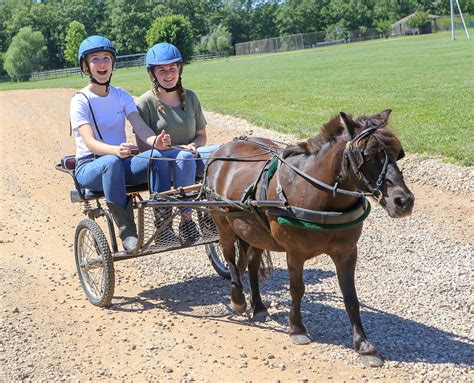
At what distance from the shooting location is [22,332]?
20.9ft

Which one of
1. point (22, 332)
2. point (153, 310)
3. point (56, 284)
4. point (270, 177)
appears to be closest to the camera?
point (270, 177)

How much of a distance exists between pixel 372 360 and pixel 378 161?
4.91ft

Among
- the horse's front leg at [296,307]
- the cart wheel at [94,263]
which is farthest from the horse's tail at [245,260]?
the cart wheel at [94,263]

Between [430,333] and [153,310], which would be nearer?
[430,333]

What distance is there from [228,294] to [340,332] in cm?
168

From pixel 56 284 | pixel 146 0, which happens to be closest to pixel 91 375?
pixel 56 284

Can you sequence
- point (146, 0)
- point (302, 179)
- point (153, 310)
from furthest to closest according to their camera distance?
point (146, 0), point (153, 310), point (302, 179)

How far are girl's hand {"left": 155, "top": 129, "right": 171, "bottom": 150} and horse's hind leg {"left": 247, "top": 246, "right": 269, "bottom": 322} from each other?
1.23 meters

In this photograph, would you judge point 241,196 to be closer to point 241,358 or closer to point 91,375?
point 241,358

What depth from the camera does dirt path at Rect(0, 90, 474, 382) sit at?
210 inches

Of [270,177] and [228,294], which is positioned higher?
[270,177]

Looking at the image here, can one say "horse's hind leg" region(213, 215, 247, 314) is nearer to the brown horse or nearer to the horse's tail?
the horse's tail

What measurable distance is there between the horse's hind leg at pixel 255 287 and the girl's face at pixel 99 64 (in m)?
2.29

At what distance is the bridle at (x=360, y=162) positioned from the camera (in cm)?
459
